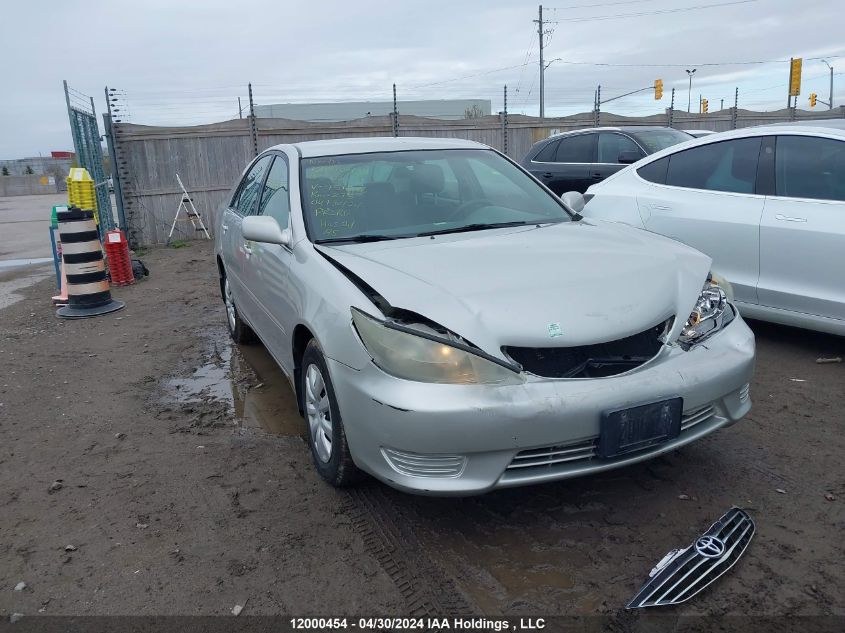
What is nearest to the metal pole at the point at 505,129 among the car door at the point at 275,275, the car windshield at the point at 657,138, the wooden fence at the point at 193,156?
the wooden fence at the point at 193,156

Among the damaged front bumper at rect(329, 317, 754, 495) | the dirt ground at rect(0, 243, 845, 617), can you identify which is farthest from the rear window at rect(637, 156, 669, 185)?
the damaged front bumper at rect(329, 317, 754, 495)

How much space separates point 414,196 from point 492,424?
1.84 meters

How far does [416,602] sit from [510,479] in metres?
0.56

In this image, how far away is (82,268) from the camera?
7570 millimetres

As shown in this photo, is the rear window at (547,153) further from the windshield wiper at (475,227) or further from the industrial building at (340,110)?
the industrial building at (340,110)

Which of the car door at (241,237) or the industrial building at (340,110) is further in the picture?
the industrial building at (340,110)

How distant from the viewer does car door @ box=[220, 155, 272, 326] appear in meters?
4.80

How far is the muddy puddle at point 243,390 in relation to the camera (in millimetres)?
4402

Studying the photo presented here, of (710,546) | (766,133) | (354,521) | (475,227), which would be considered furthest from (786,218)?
(354,521)

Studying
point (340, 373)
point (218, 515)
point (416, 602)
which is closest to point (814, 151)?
point (340, 373)

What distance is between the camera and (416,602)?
2535mm

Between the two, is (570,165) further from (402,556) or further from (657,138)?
(402,556)

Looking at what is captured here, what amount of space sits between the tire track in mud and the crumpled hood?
2.92ft

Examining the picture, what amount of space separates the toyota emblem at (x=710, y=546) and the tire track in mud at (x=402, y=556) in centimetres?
92
